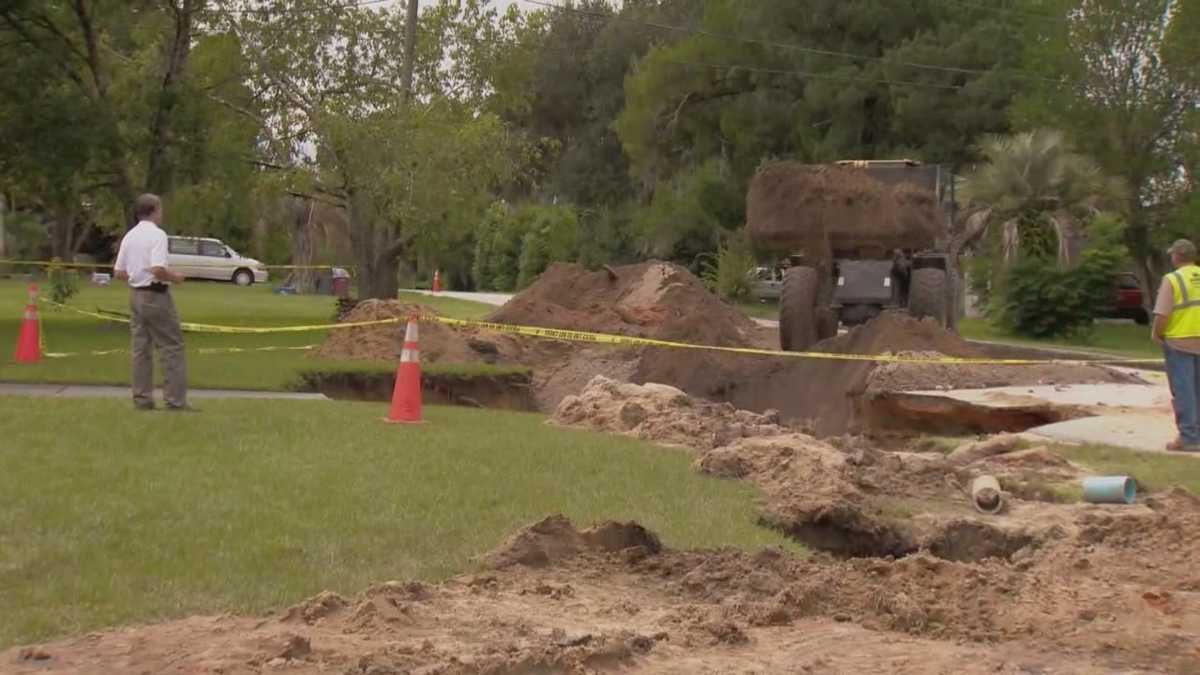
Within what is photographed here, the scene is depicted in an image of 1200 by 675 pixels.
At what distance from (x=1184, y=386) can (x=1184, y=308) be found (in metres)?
0.68

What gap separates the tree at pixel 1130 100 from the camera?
117ft

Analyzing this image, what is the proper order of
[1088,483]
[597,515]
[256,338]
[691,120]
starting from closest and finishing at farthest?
[597,515] → [1088,483] → [256,338] → [691,120]

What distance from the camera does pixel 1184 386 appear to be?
12.5 meters

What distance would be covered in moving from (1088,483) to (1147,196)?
2974 cm

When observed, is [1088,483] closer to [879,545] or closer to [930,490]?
[930,490]

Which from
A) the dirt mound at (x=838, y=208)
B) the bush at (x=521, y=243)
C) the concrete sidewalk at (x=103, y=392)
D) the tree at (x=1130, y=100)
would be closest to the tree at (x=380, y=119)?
A: the dirt mound at (x=838, y=208)

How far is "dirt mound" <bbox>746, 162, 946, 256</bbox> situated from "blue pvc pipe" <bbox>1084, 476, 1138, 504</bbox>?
10474mm

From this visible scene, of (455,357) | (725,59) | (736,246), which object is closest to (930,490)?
(455,357)

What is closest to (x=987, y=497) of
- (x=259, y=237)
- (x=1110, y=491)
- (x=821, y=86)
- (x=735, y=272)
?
(x=1110, y=491)

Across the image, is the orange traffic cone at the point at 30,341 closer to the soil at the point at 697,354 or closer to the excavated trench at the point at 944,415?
the soil at the point at 697,354

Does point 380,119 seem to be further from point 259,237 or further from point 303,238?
point 259,237

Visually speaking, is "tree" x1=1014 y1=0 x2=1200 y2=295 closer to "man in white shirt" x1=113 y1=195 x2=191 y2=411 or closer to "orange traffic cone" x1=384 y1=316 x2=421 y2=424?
"orange traffic cone" x1=384 y1=316 x2=421 y2=424

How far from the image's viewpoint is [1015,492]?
10.3 m

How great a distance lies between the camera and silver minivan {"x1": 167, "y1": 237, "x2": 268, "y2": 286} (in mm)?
53938
